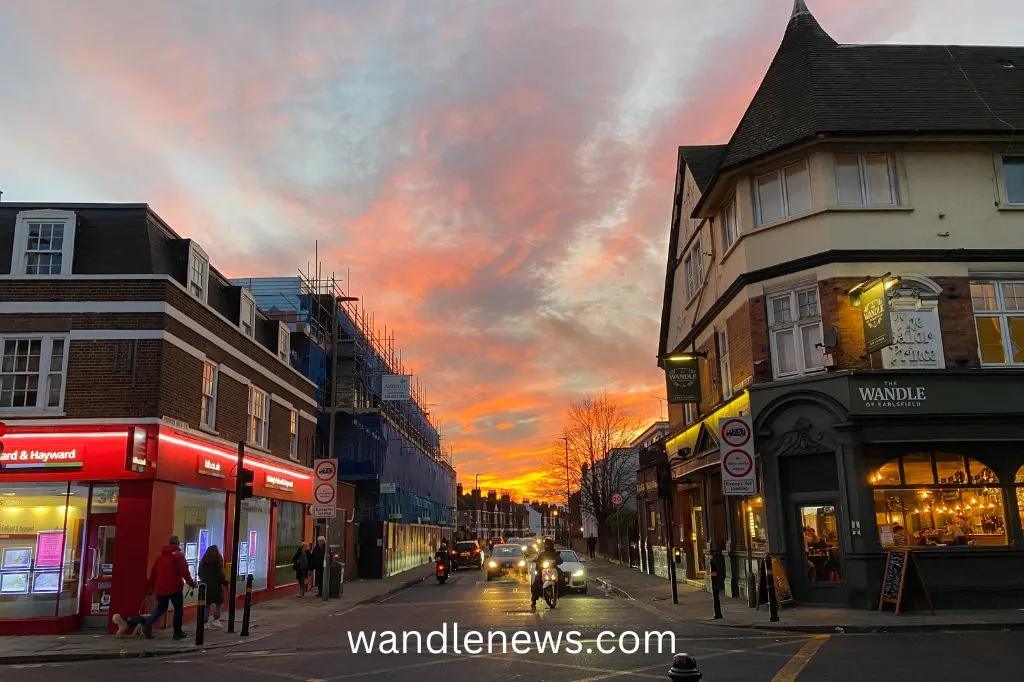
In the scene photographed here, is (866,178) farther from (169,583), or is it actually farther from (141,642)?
(141,642)

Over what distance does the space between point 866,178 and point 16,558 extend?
20835 millimetres

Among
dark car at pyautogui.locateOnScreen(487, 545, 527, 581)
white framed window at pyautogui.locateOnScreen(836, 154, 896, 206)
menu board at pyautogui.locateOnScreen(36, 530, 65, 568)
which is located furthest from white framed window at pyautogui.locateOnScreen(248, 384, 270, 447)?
white framed window at pyautogui.locateOnScreen(836, 154, 896, 206)

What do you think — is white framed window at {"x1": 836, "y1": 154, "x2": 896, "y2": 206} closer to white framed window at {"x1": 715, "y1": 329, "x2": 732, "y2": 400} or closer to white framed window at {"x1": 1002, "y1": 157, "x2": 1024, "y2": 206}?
white framed window at {"x1": 1002, "y1": 157, "x2": 1024, "y2": 206}

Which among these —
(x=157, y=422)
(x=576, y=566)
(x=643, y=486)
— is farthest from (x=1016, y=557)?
(x=643, y=486)

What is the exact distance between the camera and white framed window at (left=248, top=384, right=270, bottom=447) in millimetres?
22969

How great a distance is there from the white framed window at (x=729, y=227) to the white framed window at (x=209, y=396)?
13.9m

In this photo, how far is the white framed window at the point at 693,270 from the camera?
25.0 metres

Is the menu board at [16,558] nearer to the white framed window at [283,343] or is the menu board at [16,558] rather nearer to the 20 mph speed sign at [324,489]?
the 20 mph speed sign at [324,489]

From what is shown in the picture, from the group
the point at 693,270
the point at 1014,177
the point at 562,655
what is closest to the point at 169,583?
the point at 562,655

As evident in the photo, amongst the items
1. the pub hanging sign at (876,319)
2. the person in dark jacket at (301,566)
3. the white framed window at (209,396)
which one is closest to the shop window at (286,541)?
the person in dark jacket at (301,566)

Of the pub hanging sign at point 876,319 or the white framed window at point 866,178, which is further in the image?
the white framed window at point 866,178

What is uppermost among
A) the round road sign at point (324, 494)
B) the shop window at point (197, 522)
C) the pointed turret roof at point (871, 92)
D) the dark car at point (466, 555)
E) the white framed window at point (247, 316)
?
the pointed turret roof at point (871, 92)

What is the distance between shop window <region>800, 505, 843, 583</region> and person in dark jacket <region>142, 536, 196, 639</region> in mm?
13120

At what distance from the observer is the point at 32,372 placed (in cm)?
1689
